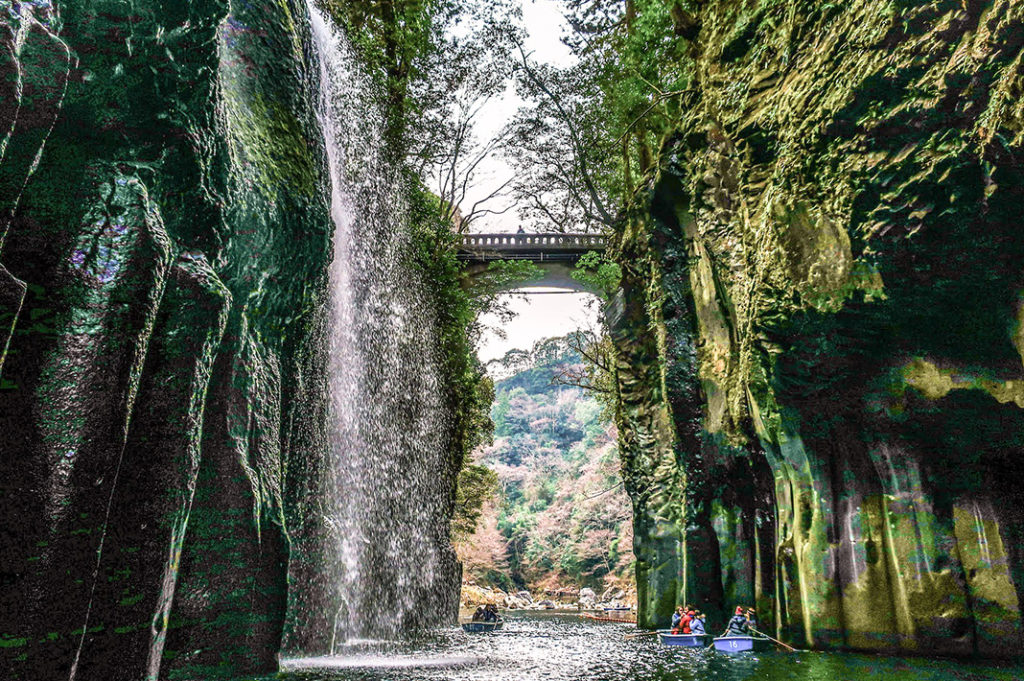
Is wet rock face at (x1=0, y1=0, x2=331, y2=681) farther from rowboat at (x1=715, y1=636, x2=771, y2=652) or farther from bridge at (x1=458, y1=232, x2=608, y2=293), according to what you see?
bridge at (x1=458, y1=232, x2=608, y2=293)

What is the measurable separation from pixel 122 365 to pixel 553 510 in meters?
40.3

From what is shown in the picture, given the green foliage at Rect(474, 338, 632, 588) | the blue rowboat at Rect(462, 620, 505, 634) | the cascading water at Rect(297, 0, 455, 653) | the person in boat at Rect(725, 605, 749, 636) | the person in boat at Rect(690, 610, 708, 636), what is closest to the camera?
the person in boat at Rect(725, 605, 749, 636)

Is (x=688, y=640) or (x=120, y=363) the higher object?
(x=120, y=363)

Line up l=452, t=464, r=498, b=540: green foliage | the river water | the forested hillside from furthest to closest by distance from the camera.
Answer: the forested hillside < l=452, t=464, r=498, b=540: green foliage < the river water

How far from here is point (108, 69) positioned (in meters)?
4.85

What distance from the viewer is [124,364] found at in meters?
4.40

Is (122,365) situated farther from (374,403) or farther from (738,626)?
(374,403)

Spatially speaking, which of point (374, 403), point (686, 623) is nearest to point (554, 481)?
point (374, 403)

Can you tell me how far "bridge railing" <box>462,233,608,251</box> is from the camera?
2328 cm

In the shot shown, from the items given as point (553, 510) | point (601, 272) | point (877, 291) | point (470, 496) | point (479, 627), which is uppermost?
point (601, 272)

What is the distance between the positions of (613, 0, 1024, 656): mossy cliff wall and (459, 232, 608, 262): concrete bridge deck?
1014 cm

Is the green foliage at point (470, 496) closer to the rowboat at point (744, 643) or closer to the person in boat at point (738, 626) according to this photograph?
the person in boat at point (738, 626)

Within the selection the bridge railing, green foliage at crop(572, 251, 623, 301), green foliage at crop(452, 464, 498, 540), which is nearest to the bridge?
the bridge railing

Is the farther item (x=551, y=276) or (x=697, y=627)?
(x=551, y=276)
